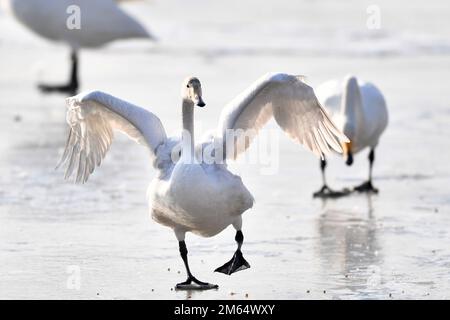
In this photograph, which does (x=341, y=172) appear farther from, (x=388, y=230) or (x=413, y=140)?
(x=388, y=230)

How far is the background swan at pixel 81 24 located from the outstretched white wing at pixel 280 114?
9129 millimetres

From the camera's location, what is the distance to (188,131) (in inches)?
332

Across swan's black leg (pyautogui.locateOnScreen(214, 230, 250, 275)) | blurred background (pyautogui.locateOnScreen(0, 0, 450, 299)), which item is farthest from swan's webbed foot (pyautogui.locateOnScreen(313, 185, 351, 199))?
swan's black leg (pyautogui.locateOnScreen(214, 230, 250, 275))

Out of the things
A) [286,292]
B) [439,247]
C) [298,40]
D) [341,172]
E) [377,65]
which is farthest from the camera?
[298,40]

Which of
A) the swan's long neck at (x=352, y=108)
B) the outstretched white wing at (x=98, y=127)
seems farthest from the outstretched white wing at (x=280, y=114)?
the swan's long neck at (x=352, y=108)

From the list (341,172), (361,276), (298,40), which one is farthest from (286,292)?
(298,40)

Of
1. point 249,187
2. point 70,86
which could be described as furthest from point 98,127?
point 70,86

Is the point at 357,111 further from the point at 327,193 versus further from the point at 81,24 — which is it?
the point at 81,24

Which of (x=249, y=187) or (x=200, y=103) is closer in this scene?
(x=200, y=103)

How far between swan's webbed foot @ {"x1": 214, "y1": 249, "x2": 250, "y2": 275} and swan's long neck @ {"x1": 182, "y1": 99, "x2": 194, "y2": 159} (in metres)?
0.80

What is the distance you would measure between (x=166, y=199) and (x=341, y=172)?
16.9 ft

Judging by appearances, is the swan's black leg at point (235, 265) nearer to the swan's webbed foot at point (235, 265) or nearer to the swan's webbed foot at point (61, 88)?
the swan's webbed foot at point (235, 265)

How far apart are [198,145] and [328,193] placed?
3.43m

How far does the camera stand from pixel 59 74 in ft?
65.7
